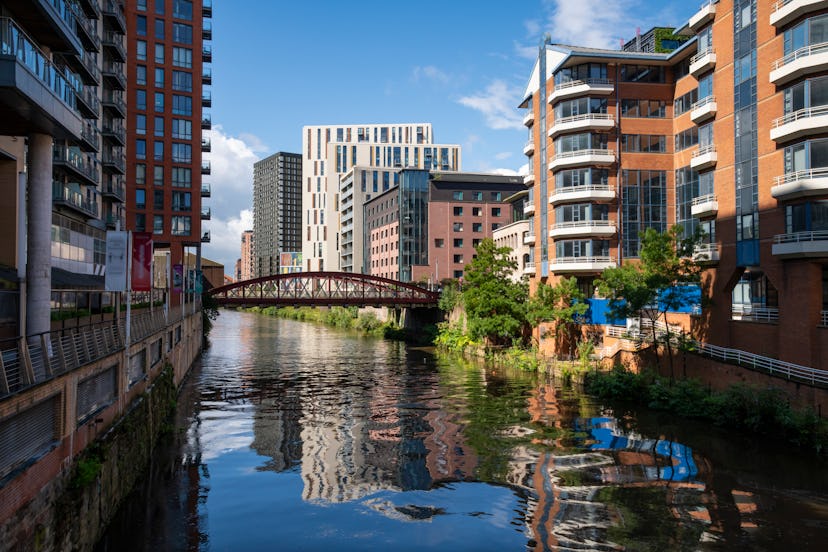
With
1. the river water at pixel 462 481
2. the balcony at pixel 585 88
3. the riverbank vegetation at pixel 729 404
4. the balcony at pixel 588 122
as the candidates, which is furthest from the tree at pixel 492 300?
the riverbank vegetation at pixel 729 404

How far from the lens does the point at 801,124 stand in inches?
1183

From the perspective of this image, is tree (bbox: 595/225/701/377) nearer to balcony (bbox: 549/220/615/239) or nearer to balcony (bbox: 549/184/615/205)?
balcony (bbox: 549/220/615/239)

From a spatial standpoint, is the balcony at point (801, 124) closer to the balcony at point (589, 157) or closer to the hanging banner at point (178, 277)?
the balcony at point (589, 157)

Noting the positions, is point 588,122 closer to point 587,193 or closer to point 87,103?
point 587,193

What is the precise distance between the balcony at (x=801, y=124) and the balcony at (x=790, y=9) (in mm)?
4563

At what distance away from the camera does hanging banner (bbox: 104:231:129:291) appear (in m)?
21.6

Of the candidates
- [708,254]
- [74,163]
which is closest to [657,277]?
[708,254]

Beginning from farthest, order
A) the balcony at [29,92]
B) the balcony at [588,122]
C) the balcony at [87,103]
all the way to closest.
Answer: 1. the balcony at [588,122]
2. the balcony at [87,103]
3. the balcony at [29,92]

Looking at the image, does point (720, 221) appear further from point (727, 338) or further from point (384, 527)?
point (384, 527)

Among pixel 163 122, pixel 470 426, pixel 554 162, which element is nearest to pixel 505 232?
pixel 554 162

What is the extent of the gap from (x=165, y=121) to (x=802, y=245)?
61.8 m

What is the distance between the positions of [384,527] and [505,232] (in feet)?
223

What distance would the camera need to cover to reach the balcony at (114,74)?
56812 mm

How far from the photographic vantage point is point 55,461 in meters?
14.3
